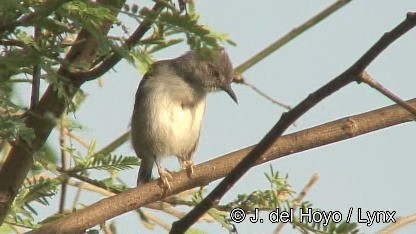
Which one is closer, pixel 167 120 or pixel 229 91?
pixel 167 120

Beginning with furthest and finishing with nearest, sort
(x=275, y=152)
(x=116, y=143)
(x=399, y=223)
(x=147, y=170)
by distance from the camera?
(x=147, y=170), (x=116, y=143), (x=399, y=223), (x=275, y=152)

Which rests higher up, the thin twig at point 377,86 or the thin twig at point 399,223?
the thin twig at point 399,223

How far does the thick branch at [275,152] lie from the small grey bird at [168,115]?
233 cm

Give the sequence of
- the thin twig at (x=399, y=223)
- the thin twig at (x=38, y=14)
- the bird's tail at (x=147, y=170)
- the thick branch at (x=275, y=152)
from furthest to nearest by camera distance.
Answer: the bird's tail at (x=147, y=170) < the thin twig at (x=399, y=223) < the thick branch at (x=275, y=152) < the thin twig at (x=38, y=14)

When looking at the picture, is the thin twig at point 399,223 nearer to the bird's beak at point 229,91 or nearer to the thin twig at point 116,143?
the thin twig at point 116,143

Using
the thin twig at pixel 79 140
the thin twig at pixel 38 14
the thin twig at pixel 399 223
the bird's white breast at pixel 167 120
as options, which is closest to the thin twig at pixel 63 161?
the thin twig at pixel 79 140

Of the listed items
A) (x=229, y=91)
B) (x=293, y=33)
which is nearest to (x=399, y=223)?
(x=293, y=33)

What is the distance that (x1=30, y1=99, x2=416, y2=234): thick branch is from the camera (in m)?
3.28

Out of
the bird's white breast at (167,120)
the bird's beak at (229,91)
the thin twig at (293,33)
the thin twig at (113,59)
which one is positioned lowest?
the thin twig at (113,59)

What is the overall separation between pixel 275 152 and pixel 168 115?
278cm

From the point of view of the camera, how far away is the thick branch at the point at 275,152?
3275 millimetres

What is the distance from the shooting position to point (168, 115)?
614cm

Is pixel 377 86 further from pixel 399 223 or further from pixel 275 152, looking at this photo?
pixel 399 223

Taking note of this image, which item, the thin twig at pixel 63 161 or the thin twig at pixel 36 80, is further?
the thin twig at pixel 63 161
